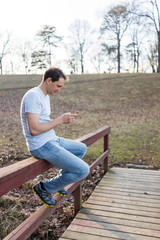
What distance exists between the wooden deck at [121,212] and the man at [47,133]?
0.72m

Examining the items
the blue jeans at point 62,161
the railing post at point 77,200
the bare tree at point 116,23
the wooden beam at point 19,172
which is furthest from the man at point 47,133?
the bare tree at point 116,23

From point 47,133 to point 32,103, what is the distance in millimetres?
428

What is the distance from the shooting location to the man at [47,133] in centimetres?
244

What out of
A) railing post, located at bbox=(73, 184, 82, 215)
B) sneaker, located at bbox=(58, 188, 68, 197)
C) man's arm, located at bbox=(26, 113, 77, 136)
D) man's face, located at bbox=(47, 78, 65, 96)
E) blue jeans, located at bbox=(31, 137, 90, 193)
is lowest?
railing post, located at bbox=(73, 184, 82, 215)

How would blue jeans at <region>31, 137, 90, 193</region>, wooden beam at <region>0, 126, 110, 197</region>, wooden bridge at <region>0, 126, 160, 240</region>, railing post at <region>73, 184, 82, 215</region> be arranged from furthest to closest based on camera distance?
railing post at <region>73, 184, 82, 215</region>
blue jeans at <region>31, 137, 90, 193</region>
wooden bridge at <region>0, 126, 160, 240</region>
wooden beam at <region>0, 126, 110, 197</region>

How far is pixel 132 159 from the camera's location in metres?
7.18

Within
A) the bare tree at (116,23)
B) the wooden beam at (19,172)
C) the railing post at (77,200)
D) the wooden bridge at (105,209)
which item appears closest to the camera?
the wooden beam at (19,172)

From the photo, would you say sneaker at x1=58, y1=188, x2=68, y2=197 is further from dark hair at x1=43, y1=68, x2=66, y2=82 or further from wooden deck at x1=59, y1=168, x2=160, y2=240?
dark hair at x1=43, y1=68, x2=66, y2=82

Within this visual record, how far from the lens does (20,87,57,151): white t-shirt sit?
2420mm

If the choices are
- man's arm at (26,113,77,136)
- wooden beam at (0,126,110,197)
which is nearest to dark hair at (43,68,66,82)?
man's arm at (26,113,77,136)

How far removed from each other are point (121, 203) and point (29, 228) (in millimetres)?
1945

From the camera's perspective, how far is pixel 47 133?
2.68 m

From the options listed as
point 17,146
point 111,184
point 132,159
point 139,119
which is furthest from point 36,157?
point 139,119

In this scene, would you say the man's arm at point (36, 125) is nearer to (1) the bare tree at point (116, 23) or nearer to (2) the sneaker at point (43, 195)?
(2) the sneaker at point (43, 195)
